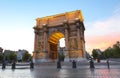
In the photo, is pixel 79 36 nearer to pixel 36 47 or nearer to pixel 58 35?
pixel 58 35

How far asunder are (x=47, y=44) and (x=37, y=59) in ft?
16.3

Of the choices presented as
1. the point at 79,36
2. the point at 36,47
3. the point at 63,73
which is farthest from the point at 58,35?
the point at 63,73

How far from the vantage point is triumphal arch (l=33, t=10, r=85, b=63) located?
131 feet

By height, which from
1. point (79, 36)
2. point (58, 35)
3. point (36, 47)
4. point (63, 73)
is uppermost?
point (58, 35)

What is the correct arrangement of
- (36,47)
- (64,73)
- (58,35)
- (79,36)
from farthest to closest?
1. (58,35)
2. (36,47)
3. (79,36)
4. (64,73)

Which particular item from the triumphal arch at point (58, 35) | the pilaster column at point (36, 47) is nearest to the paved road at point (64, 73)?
the triumphal arch at point (58, 35)

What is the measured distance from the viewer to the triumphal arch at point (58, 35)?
39.8 m

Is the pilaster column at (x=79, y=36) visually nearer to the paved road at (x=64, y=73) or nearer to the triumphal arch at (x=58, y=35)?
the triumphal arch at (x=58, y=35)

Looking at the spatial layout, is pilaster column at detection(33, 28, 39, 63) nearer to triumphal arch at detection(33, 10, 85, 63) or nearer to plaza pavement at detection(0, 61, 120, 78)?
triumphal arch at detection(33, 10, 85, 63)

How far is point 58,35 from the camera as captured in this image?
1850 inches

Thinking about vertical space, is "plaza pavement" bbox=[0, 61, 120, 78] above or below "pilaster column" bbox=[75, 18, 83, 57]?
below

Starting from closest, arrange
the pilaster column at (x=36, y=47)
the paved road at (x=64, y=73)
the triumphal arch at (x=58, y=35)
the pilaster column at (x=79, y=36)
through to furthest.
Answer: the paved road at (x=64, y=73)
the pilaster column at (x=79, y=36)
the triumphal arch at (x=58, y=35)
the pilaster column at (x=36, y=47)

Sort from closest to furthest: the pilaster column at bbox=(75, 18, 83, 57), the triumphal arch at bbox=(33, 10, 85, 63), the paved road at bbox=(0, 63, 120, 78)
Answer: the paved road at bbox=(0, 63, 120, 78), the pilaster column at bbox=(75, 18, 83, 57), the triumphal arch at bbox=(33, 10, 85, 63)

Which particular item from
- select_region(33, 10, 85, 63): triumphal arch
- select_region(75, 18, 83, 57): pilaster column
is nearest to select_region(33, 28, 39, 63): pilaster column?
select_region(33, 10, 85, 63): triumphal arch
